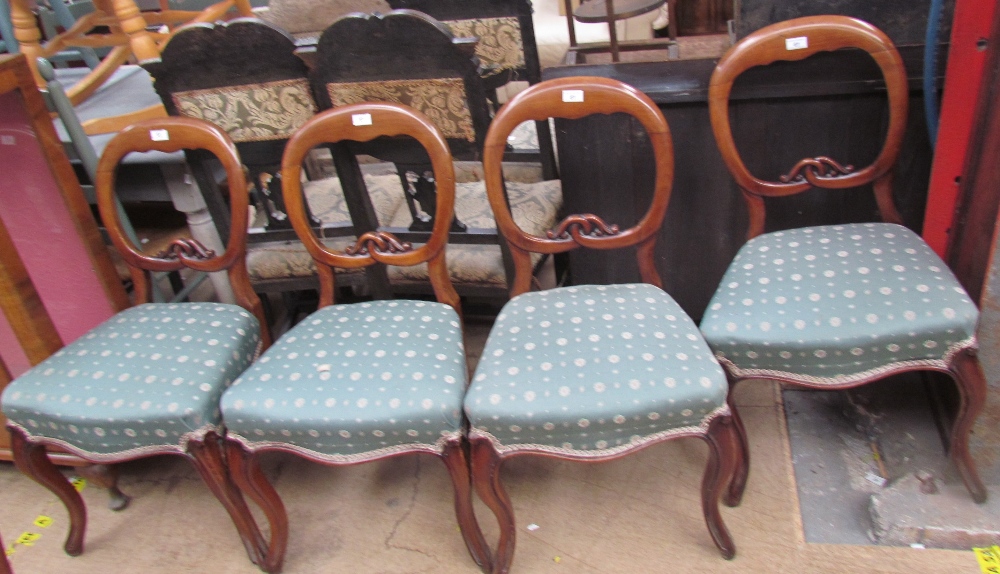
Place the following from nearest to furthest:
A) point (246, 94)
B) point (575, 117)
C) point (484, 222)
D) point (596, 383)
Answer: point (596, 383)
point (575, 117)
point (246, 94)
point (484, 222)

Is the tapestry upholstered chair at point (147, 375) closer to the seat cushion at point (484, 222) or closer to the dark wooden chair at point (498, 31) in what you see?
the seat cushion at point (484, 222)

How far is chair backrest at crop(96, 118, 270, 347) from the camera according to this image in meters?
1.58

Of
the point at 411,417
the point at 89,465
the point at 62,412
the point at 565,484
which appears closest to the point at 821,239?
the point at 565,484

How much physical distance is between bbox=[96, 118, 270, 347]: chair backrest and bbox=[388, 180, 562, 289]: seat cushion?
0.40 metres

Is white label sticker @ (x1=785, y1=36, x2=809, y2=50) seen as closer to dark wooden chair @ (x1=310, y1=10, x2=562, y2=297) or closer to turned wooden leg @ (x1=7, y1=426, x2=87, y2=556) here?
dark wooden chair @ (x1=310, y1=10, x2=562, y2=297)

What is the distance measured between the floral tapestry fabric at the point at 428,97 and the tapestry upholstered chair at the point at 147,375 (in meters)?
0.29

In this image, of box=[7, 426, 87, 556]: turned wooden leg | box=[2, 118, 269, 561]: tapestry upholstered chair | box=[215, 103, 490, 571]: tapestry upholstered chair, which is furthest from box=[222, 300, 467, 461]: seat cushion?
box=[7, 426, 87, 556]: turned wooden leg

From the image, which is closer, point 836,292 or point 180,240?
point 836,292

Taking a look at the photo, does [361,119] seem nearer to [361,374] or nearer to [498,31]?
[361,374]

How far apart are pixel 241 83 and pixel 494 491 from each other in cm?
108

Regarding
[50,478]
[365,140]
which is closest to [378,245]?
[365,140]

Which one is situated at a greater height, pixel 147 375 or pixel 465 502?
pixel 147 375

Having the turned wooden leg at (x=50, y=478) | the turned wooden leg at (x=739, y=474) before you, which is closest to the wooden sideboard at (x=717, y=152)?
the turned wooden leg at (x=739, y=474)

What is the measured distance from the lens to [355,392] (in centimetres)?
133
